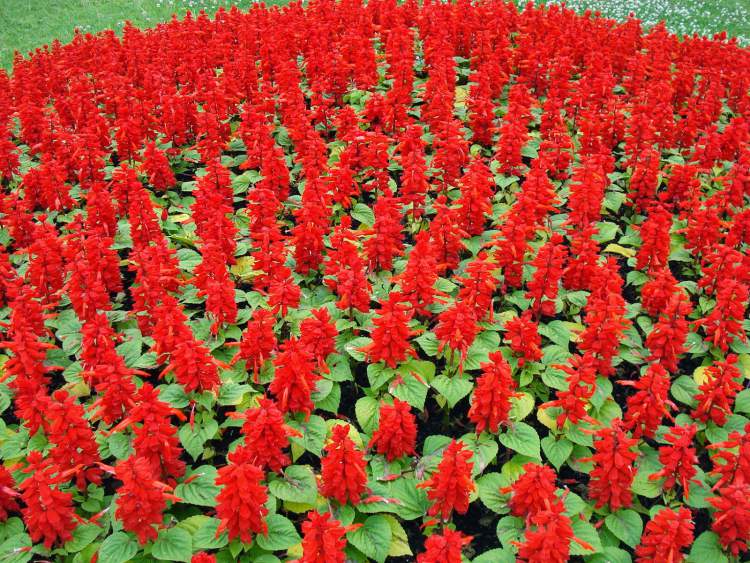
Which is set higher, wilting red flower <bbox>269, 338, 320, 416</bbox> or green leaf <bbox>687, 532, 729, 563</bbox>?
wilting red flower <bbox>269, 338, 320, 416</bbox>

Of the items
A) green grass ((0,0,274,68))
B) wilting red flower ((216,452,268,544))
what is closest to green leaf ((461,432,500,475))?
wilting red flower ((216,452,268,544))

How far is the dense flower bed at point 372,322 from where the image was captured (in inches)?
184

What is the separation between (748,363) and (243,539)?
4698 millimetres

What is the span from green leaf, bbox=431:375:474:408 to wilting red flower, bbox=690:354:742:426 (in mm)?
1857

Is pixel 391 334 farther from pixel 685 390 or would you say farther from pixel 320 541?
pixel 685 390

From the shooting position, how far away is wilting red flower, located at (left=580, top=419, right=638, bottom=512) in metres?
4.74

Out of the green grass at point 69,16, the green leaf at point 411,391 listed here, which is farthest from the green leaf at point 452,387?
the green grass at point 69,16

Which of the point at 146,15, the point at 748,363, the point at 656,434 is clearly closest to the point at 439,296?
the point at 656,434

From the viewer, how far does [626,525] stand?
16.1ft

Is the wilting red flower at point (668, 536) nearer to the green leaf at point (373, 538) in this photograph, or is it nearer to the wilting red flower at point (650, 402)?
the wilting red flower at point (650, 402)

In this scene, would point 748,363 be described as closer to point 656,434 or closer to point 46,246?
point 656,434

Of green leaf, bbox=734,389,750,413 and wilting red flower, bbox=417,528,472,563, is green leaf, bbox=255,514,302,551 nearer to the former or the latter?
wilting red flower, bbox=417,528,472,563

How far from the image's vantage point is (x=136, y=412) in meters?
4.67

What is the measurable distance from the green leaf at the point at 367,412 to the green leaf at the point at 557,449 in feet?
4.48
